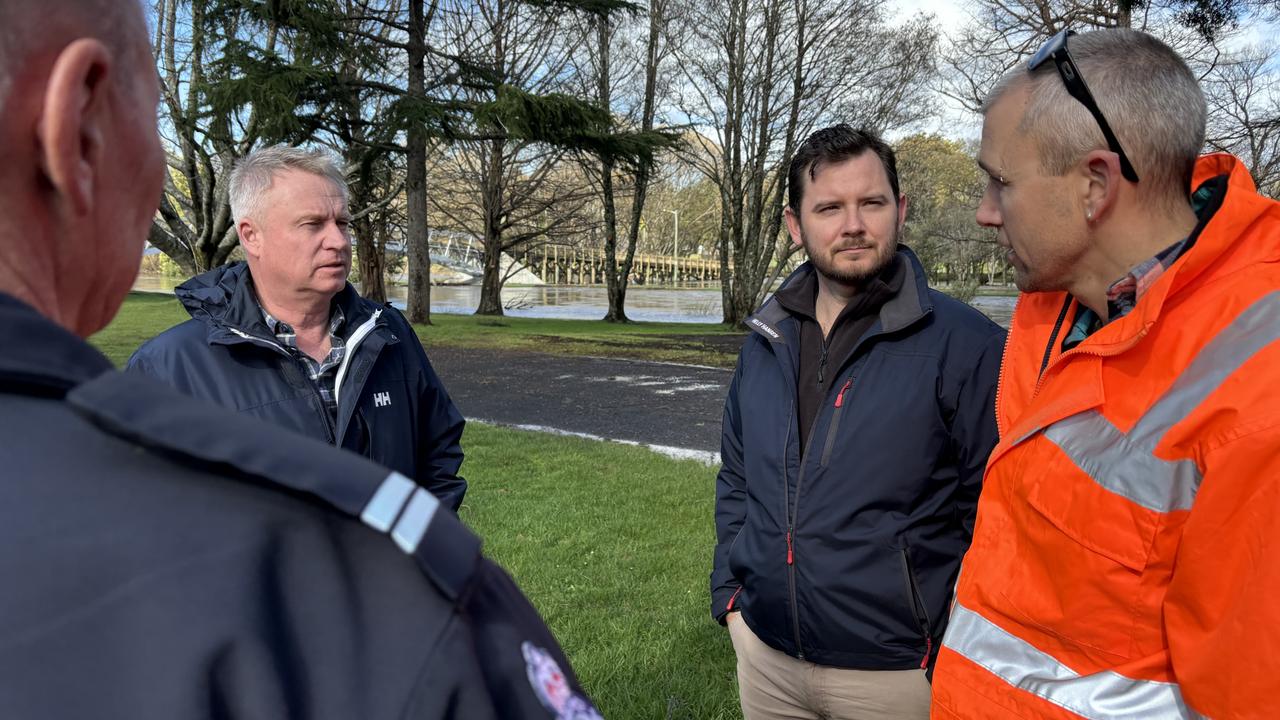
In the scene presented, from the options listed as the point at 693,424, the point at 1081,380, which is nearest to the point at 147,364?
the point at 1081,380

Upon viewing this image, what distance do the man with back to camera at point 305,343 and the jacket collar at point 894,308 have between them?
1.24 meters

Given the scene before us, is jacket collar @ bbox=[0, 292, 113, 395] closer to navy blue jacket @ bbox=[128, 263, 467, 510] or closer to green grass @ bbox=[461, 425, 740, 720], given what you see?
navy blue jacket @ bbox=[128, 263, 467, 510]

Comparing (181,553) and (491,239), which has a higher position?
(491,239)

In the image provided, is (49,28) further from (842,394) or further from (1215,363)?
(842,394)

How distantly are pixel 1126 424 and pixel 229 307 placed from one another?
8.30 feet

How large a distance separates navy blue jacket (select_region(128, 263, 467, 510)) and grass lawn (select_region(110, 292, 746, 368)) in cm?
1167

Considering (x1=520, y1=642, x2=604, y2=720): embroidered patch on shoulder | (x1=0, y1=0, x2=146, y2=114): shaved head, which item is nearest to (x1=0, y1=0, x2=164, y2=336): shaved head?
(x1=0, y1=0, x2=146, y2=114): shaved head

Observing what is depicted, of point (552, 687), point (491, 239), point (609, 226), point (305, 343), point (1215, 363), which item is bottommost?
point (552, 687)

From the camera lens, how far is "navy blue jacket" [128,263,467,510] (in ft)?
8.34

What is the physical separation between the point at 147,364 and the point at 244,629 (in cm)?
241

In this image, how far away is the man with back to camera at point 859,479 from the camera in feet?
7.30

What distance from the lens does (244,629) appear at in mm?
580

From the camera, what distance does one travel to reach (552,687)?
680 mm

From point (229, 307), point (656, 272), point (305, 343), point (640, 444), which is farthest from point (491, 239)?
point (656, 272)
